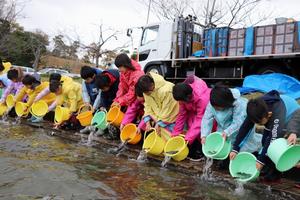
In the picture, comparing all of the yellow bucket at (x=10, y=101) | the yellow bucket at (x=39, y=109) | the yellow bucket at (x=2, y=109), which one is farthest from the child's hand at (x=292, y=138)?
the yellow bucket at (x=2, y=109)

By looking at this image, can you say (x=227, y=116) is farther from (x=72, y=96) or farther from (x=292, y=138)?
(x=72, y=96)

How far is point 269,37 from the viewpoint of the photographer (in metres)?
11.8

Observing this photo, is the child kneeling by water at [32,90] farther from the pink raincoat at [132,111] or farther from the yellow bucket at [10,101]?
the pink raincoat at [132,111]

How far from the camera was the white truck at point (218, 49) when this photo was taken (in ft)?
37.6

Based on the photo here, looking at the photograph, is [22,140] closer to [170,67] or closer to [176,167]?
[176,167]

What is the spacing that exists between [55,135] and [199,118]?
319 centimetres

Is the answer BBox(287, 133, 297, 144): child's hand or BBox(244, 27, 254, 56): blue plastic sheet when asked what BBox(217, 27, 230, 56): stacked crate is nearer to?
BBox(244, 27, 254, 56): blue plastic sheet

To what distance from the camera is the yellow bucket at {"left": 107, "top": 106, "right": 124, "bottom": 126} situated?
6724 mm

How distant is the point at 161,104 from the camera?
602 cm

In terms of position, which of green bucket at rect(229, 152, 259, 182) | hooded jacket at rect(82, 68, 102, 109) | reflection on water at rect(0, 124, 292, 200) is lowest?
reflection on water at rect(0, 124, 292, 200)

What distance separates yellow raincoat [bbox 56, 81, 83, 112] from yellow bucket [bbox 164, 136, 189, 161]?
2.76m

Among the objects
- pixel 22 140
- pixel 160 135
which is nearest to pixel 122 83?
pixel 160 135

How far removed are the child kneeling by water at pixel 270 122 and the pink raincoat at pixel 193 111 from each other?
0.84 m

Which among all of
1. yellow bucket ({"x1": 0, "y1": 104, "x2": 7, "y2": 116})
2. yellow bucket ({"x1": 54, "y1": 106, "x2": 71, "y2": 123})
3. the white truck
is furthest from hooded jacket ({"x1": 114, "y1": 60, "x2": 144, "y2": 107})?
the white truck
